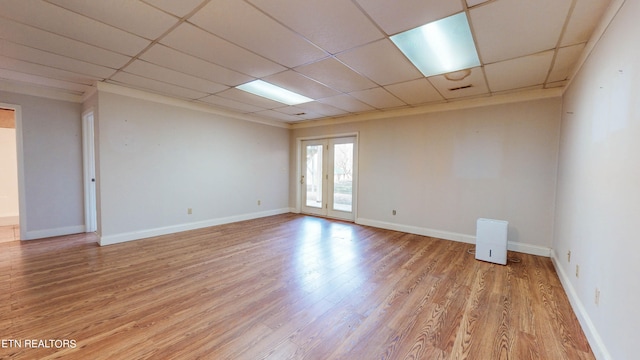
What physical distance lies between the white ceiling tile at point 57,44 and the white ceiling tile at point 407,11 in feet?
9.09

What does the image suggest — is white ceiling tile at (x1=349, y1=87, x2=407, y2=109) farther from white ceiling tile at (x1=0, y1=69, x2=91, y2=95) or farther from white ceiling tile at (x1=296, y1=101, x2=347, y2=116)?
white ceiling tile at (x1=0, y1=69, x2=91, y2=95)

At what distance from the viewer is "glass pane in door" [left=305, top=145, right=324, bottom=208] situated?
6512 mm

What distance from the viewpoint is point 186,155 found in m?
4.81

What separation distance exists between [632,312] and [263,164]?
5944 mm

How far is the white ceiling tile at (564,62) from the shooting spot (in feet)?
7.94

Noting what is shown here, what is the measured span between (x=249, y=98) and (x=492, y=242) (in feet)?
14.4

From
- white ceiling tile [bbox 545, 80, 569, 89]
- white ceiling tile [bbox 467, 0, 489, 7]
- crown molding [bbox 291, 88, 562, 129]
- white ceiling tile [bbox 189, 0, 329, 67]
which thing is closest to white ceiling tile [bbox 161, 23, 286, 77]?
white ceiling tile [bbox 189, 0, 329, 67]

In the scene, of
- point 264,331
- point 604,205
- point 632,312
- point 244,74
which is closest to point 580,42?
point 604,205

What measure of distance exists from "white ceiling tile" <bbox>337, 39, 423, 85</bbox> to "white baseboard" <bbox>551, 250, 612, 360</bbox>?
277 cm

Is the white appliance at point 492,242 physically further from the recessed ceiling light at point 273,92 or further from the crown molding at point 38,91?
the crown molding at point 38,91

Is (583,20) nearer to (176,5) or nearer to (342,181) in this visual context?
(176,5)

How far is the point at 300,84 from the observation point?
355 centimetres

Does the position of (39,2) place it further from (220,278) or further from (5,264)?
(5,264)

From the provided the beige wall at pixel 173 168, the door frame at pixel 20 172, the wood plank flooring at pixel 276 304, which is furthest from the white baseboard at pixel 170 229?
the door frame at pixel 20 172
